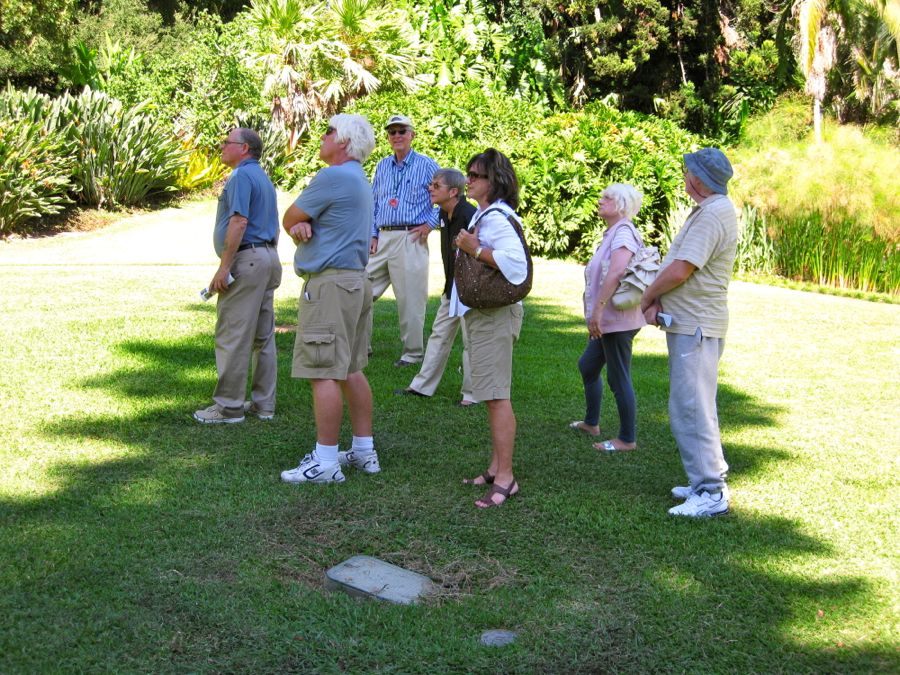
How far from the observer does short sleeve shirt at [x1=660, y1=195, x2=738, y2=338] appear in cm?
471

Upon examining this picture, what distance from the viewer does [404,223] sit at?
319 inches

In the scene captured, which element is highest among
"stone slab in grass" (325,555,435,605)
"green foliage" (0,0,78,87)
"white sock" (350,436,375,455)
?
"green foliage" (0,0,78,87)

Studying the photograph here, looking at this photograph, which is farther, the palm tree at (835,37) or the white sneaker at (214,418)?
the palm tree at (835,37)

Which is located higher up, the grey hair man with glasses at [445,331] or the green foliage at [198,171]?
the green foliage at [198,171]

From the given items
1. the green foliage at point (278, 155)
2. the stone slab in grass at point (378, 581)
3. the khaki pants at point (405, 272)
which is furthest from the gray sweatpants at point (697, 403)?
the green foliage at point (278, 155)

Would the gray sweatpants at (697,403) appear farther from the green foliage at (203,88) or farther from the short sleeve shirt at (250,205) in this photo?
the green foliage at (203,88)

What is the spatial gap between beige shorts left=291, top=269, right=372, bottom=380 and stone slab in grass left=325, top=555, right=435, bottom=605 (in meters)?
1.24

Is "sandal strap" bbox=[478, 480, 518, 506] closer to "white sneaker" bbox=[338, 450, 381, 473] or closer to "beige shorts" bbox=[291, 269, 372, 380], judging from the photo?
"white sneaker" bbox=[338, 450, 381, 473]

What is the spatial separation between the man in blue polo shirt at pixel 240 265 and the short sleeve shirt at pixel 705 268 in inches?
106

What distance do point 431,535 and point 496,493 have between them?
0.57 m

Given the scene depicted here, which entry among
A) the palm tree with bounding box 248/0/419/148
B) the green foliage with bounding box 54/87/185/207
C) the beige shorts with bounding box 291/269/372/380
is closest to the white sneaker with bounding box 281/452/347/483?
the beige shorts with bounding box 291/269/372/380

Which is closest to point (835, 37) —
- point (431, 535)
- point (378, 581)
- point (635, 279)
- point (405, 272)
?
point (405, 272)

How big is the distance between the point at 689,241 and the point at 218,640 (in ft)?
8.98

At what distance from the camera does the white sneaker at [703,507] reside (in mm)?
5012
